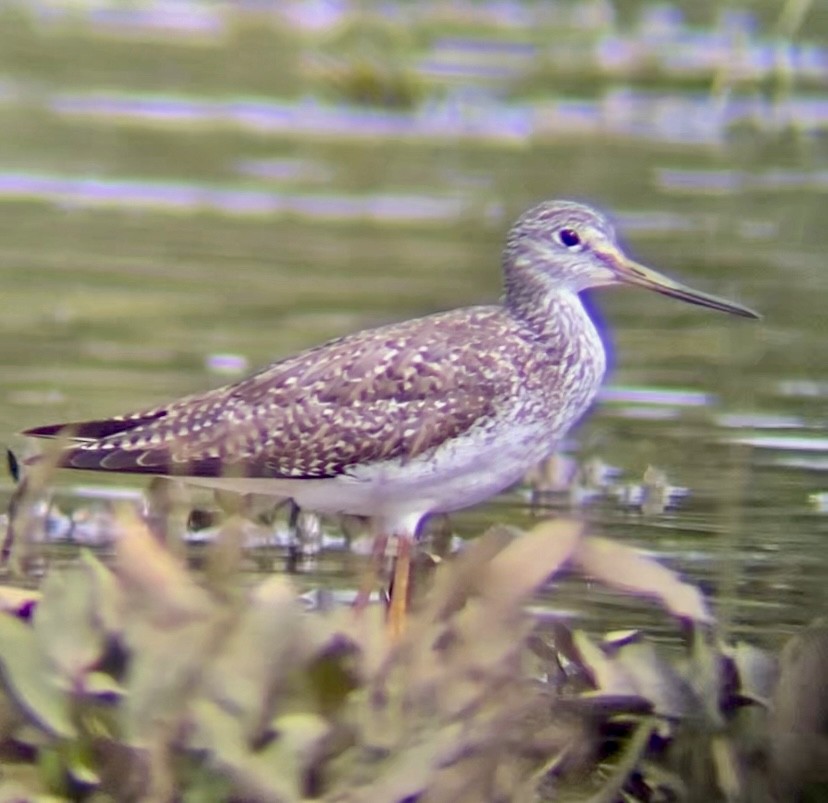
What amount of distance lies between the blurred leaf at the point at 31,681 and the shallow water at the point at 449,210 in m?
2.24

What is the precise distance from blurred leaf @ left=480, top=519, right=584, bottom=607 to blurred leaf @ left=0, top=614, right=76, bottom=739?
0.91m

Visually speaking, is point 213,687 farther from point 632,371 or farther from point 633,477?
point 632,371

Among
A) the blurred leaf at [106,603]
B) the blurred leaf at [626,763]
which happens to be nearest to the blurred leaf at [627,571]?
the blurred leaf at [626,763]

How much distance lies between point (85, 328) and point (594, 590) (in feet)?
14.0

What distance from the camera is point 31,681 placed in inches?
190

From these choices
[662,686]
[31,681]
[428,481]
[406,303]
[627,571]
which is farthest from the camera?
[406,303]

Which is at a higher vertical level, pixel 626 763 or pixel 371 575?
pixel 371 575

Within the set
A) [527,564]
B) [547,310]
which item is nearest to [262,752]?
[527,564]

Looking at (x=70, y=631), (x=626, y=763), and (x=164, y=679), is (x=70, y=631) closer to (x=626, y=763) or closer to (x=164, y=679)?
(x=164, y=679)

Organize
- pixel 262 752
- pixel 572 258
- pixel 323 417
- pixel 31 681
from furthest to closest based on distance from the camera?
1. pixel 572 258
2. pixel 323 417
3. pixel 31 681
4. pixel 262 752

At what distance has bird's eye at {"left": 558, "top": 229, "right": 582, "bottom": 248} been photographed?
23.2 ft

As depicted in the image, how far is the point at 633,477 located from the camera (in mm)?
8477

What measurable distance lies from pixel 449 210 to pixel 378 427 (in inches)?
287

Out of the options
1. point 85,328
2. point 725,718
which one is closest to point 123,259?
point 85,328
